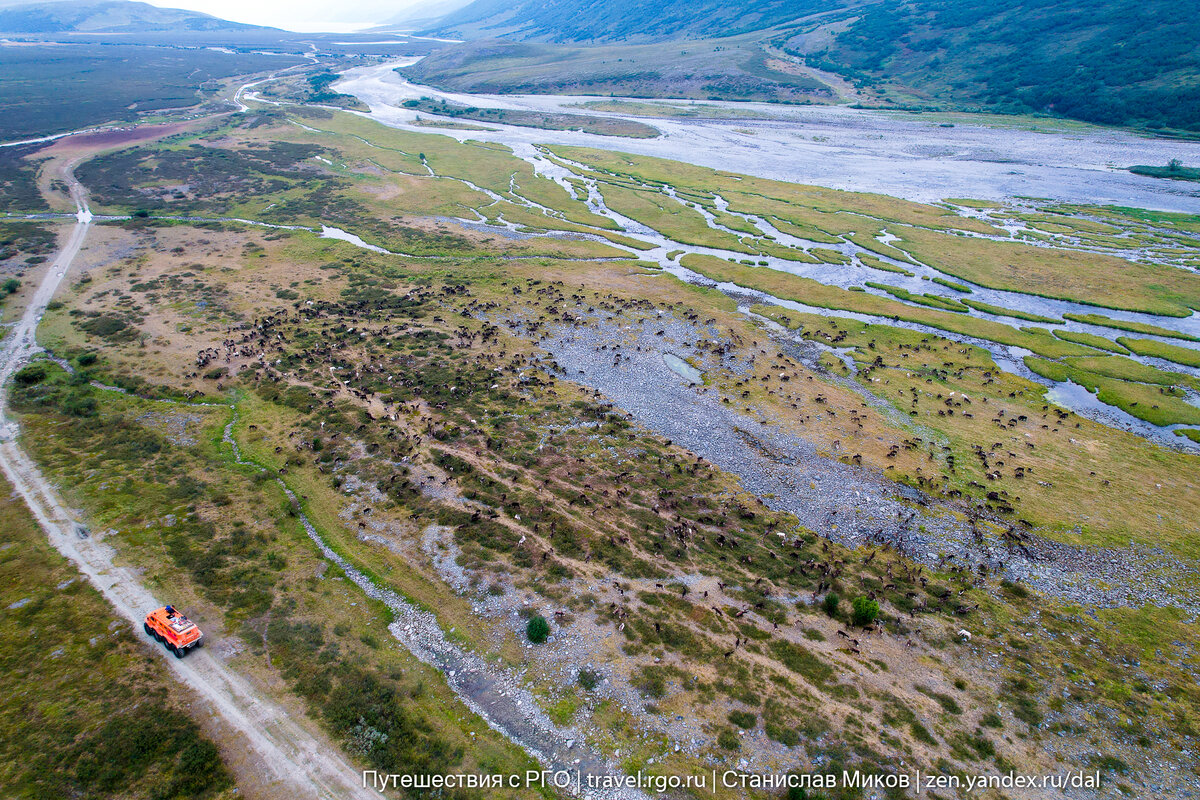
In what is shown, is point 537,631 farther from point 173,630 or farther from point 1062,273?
point 1062,273

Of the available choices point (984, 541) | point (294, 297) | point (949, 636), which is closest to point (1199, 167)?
point (984, 541)

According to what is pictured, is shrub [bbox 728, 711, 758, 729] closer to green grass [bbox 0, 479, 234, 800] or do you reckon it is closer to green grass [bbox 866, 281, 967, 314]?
green grass [bbox 0, 479, 234, 800]

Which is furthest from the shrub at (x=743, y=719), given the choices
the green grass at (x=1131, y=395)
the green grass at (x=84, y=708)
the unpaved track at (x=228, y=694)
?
the green grass at (x=1131, y=395)

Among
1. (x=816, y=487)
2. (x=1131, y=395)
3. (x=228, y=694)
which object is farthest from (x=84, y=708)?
(x=1131, y=395)

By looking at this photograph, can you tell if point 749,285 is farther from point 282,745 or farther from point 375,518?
point 282,745

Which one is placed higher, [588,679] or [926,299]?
[926,299]
